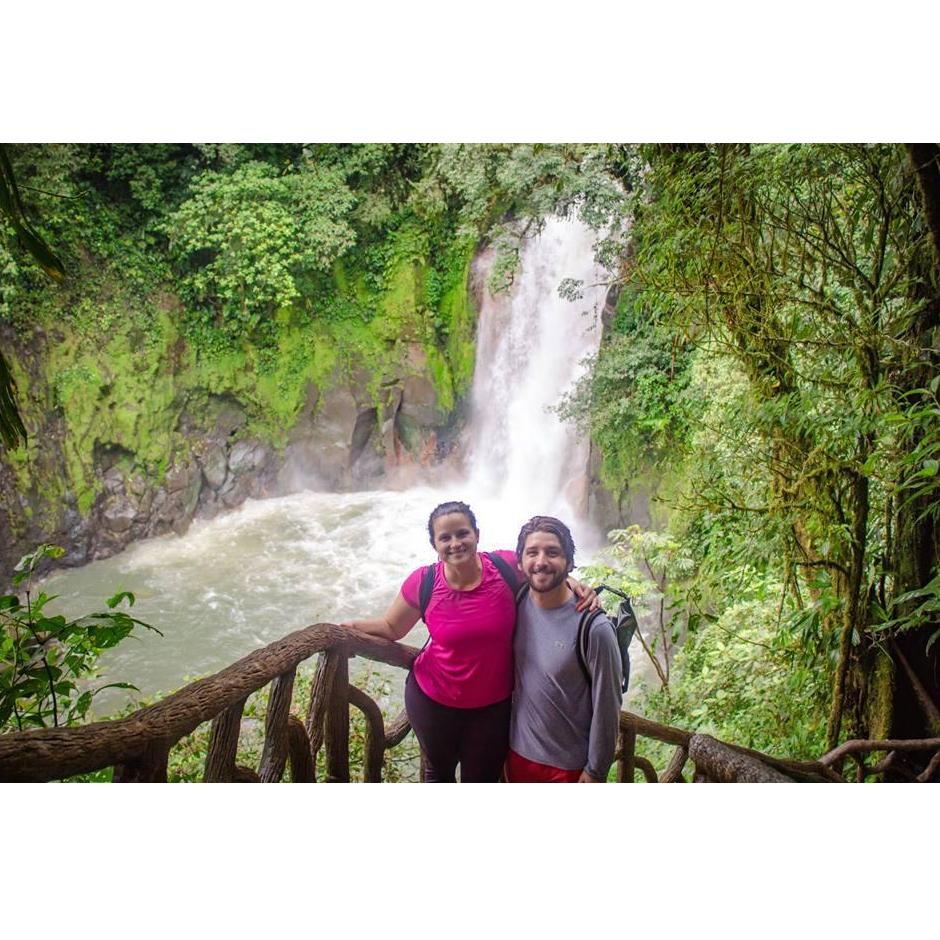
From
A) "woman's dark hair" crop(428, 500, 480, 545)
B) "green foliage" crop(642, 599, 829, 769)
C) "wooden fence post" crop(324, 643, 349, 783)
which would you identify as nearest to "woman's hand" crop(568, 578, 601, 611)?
"woman's dark hair" crop(428, 500, 480, 545)

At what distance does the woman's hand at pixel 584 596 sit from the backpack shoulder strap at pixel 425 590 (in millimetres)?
390

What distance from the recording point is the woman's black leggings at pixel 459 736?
229 centimetres

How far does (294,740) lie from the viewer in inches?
88.9

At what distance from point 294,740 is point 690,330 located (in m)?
1.68

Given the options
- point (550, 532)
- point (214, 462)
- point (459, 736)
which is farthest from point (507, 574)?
point (214, 462)

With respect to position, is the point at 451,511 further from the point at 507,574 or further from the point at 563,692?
the point at 563,692

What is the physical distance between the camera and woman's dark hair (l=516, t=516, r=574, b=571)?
2264 mm

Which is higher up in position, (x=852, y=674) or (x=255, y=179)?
(x=255, y=179)

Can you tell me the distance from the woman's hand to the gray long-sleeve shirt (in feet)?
0.07

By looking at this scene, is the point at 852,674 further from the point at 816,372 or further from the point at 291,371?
the point at 291,371

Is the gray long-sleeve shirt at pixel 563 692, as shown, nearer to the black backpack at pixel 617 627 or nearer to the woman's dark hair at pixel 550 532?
the black backpack at pixel 617 627

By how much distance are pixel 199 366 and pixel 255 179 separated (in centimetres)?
62
